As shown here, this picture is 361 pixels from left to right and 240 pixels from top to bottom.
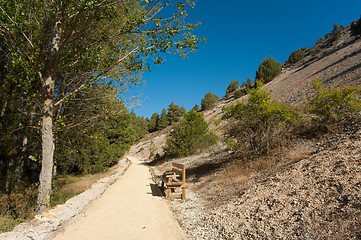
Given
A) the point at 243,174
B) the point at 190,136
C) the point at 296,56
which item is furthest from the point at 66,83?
the point at 296,56

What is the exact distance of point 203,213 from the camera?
5.48 metres

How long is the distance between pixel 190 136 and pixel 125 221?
15.0 metres

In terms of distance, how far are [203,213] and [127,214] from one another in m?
2.14

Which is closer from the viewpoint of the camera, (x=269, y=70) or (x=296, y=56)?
(x=269, y=70)

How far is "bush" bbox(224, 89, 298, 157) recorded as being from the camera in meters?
7.98

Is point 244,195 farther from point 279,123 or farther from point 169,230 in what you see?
point 279,123

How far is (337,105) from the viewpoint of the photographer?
25.2 ft

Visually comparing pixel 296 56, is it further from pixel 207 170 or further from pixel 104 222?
pixel 104 222

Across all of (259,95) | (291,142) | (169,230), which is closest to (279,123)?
(291,142)

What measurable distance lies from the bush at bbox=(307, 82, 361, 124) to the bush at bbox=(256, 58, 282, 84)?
4011 cm

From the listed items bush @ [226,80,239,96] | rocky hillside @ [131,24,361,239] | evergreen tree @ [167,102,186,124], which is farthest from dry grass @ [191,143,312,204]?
evergreen tree @ [167,102,186,124]

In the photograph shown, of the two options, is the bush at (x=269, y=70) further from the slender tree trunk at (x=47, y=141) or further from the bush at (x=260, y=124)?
the slender tree trunk at (x=47, y=141)

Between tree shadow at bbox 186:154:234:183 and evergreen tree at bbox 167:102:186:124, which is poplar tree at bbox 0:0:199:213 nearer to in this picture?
tree shadow at bbox 186:154:234:183

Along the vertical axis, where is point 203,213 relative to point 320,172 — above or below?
below
